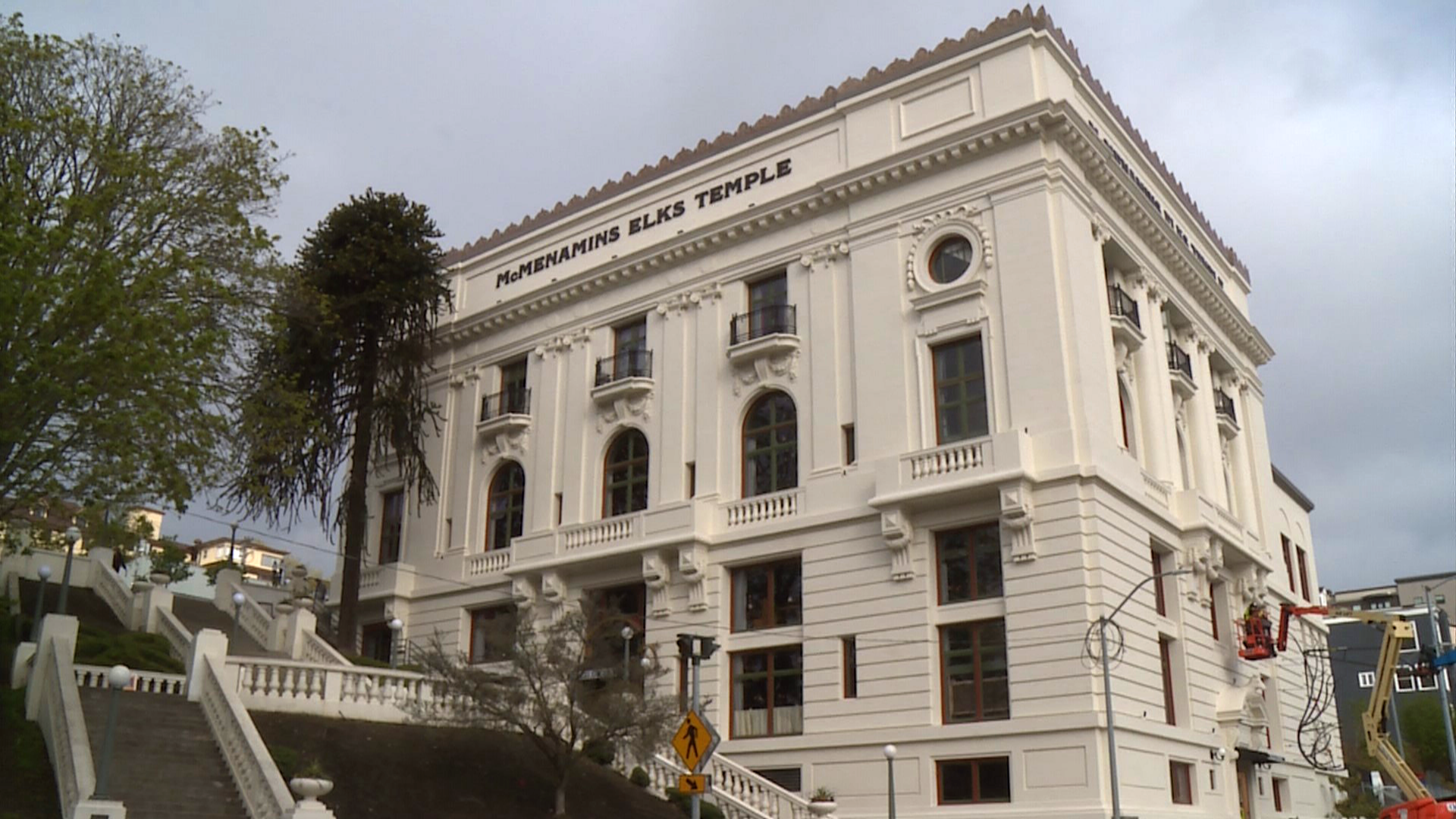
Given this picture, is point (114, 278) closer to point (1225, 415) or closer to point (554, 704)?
point (554, 704)

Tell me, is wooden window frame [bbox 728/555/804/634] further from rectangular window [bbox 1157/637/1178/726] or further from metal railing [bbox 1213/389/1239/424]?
metal railing [bbox 1213/389/1239/424]

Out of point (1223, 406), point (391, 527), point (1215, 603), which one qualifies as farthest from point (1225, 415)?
point (391, 527)

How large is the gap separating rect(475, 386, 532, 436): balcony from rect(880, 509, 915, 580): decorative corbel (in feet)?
51.4

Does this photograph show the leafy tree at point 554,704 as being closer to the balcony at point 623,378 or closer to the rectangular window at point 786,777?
the rectangular window at point 786,777

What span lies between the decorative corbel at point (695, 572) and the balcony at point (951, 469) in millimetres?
5960

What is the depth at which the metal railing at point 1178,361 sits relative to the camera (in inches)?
1487

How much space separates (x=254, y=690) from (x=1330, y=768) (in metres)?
34.2

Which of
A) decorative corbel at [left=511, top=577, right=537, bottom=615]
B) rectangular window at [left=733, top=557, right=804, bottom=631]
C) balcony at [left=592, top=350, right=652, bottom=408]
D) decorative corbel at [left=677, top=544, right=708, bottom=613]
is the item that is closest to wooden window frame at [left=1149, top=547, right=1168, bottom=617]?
rectangular window at [left=733, top=557, right=804, bottom=631]

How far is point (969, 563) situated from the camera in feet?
102

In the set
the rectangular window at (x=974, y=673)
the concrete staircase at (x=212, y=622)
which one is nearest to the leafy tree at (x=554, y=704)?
the rectangular window at (x=974, y=673)

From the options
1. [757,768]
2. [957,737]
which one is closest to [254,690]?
[757,768]

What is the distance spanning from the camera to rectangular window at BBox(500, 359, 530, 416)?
1705 inches

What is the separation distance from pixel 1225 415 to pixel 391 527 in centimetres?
3028

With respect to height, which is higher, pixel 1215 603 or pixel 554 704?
pixel 1215 603
